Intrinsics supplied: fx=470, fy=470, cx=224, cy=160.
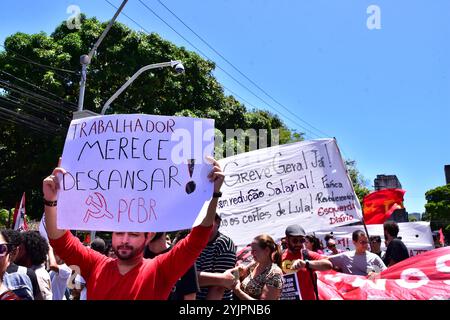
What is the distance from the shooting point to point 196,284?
297 centimetres

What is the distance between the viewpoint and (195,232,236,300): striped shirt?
134 inches

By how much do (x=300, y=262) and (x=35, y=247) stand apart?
2.45 metres

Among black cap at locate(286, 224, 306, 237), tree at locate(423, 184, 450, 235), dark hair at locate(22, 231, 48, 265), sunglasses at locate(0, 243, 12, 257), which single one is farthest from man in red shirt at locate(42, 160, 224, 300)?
tree at locate(423, 184, 450, 235)

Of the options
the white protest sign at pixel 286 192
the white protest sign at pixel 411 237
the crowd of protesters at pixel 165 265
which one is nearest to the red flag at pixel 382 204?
the white protest sign at pixel 411 237

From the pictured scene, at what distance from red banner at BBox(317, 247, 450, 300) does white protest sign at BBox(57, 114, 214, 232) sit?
8.59 ft

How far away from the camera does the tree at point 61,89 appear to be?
16.5 m

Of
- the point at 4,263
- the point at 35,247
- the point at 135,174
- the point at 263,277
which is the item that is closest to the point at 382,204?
the point at 263,277

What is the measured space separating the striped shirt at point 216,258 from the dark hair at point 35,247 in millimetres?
1747

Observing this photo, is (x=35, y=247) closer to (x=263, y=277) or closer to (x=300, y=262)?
(x=263, y=277)

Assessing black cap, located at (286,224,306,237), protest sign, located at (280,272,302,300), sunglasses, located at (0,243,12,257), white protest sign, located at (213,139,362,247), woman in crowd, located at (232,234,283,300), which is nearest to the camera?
sunglasses, located at (0,243,12,257)

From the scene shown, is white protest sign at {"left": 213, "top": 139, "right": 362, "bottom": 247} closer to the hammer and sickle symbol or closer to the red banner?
the red banner
